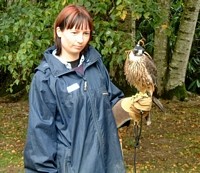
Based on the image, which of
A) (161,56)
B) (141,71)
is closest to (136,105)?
(141,71)

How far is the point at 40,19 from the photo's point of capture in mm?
4949

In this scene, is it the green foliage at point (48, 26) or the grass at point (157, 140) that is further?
the grass at point (157, 140)

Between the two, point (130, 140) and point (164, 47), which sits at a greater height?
point (164, 47)

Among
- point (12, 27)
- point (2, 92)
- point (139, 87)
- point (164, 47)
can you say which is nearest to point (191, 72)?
point (164, 47)

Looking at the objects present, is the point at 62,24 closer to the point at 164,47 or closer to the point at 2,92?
the point at 164,47

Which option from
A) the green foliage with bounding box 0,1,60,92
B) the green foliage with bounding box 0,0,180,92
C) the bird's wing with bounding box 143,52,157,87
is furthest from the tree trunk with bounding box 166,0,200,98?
the bird's wing with bounding box 143,52,157,87

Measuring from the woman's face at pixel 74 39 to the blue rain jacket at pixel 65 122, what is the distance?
10cm

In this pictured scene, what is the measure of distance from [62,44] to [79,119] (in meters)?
0.44

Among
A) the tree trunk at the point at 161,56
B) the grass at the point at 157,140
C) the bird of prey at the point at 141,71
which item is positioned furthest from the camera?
the tree trunk at the point at 161,56

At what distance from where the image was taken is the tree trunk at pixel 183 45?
8.56 m

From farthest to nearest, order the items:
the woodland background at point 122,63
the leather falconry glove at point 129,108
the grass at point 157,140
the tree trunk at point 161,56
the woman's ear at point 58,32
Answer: the tree trunk at point 161,56
the grass at point 157,140
the woodland background at point 122,63
the leather falconry glove at point 129,108
the woman's ear at point 58,32

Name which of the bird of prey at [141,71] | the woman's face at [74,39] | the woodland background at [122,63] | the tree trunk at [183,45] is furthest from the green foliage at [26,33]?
the tree trunk at [183,45]

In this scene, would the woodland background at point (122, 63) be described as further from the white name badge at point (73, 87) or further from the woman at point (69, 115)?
the white name badge at point (73, 87)

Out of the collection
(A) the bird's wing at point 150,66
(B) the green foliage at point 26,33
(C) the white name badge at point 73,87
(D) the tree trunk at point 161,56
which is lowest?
(D) the tree trunk at point 161,56
